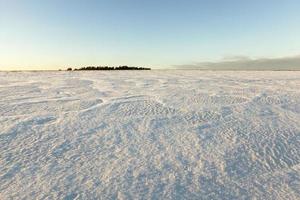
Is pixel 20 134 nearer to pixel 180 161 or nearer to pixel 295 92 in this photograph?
pixel 180 161

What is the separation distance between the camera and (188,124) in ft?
7.89

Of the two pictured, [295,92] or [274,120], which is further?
[295,92]

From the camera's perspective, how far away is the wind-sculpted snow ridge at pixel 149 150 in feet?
4.86

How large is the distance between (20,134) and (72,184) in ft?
2.68

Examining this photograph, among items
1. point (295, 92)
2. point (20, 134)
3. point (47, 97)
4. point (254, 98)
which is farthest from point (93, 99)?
point (295, 92)

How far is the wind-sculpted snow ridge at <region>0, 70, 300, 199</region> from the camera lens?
1.48m

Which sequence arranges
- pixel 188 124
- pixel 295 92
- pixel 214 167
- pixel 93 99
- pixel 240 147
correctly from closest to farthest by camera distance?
pixel 214 167
pixel 240 147
pixel 188 124
pixel 93 99
pixel 295 92

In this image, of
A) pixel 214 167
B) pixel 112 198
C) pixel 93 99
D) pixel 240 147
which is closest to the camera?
pixel 112 198

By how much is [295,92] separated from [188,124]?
2.20 metres

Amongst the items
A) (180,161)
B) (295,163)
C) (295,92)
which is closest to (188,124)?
(180,161)

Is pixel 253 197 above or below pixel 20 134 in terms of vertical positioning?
below

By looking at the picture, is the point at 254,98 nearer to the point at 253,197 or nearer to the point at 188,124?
the point at 188,124

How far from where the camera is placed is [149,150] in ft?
6.24

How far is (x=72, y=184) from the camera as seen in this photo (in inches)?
59.0
